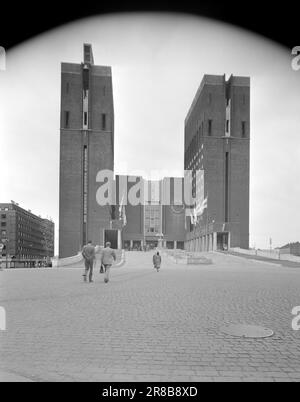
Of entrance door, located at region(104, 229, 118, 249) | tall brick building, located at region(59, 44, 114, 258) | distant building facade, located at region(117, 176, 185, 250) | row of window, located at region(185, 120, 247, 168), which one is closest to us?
tall brick building, located at region(59, 44, 114, 258)

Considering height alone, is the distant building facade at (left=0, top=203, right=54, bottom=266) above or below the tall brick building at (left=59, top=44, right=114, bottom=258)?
below

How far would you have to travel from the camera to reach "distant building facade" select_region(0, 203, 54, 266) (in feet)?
342

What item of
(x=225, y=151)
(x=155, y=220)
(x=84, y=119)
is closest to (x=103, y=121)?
(x=84, y=119)

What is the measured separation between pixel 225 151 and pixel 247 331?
69.2m

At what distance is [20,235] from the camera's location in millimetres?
112750

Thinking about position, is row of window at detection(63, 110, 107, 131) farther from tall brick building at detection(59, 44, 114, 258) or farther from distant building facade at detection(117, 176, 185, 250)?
distant building facade at detection(117, 176, 185, 250)

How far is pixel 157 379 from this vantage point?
165 inches

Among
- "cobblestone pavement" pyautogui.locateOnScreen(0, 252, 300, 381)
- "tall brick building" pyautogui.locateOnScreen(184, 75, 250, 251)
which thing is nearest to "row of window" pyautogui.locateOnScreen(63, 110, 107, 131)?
"tall brick building" pyautogui.locateOnScreen(184, 75, 250, 251)

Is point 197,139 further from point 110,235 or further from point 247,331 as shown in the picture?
point 247,331

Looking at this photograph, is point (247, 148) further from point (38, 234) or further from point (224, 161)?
point (38, 234)

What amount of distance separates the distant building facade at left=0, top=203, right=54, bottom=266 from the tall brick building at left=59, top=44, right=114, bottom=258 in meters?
25.4

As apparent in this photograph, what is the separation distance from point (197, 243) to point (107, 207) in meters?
26.1

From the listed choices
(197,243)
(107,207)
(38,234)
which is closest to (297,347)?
(107,207)

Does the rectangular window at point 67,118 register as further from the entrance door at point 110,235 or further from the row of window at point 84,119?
the entrance door at point 110,235
